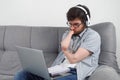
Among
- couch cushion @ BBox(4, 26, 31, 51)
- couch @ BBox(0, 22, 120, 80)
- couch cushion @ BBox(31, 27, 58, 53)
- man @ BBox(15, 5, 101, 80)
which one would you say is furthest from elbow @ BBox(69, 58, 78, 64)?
couch cushion @ BBox(4, 26, 31, 51)

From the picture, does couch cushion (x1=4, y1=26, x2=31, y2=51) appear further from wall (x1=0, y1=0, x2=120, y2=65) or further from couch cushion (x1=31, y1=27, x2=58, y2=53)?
wall (x1=0, y1=0, x2=120, y2=65)

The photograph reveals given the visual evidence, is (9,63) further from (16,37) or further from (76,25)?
(76,25)

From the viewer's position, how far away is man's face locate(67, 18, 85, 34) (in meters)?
1.94

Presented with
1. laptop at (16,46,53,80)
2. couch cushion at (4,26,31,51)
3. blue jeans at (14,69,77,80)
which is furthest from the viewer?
couch cushion at (4,26,31,51)

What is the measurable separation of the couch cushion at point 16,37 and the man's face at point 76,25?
2.06ft

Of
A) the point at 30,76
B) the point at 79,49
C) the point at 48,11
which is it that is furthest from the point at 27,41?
the point at 79,49

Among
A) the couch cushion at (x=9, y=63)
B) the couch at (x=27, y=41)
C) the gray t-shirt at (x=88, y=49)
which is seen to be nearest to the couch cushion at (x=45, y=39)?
the couch at (x=27, y=41)

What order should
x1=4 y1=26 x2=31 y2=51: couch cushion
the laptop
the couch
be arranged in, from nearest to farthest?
the laptop < the couch < x1=4 y1=26 x2=31 y2=51: couch cushion

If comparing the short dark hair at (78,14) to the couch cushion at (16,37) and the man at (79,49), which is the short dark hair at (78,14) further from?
the couch cushion at (16,37)

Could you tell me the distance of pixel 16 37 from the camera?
96.3 inches

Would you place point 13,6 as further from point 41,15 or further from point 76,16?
point 76,16

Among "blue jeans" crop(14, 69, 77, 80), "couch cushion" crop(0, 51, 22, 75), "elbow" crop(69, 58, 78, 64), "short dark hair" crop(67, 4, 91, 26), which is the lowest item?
"couch cushion" crop(0, 51, 22, 75)

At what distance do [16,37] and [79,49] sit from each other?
85cm

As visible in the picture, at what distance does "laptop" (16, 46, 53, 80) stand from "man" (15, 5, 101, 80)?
0.10 meters
